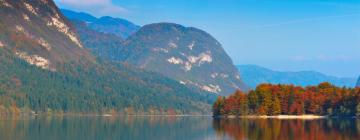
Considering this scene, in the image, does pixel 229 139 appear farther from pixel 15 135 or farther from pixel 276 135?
pixel 15 135

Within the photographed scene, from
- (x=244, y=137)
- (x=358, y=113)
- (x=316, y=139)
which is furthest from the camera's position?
(x=358, y=113)

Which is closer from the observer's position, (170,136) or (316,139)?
(316,139)

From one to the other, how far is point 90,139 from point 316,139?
33.3m

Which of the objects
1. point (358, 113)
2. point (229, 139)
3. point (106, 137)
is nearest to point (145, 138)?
point (106, 137)

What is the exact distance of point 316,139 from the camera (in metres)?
105

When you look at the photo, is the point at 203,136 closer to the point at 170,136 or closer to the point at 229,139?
the point at 170,136

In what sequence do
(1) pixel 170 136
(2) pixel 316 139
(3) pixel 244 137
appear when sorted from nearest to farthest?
(2) pixel 316 139 → (3) pixel 244 137 → (1) pixel 170 136

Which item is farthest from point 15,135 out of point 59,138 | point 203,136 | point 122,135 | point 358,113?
point 358,113

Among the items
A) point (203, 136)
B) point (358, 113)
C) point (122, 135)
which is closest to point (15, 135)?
point (122, 135)

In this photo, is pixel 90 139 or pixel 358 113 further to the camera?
pixel 358 113

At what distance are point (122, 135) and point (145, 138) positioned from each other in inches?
330

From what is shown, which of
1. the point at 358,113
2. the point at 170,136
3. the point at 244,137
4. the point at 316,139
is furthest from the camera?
the point at 358,113

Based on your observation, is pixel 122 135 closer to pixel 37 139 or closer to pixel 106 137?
pixel 106 137

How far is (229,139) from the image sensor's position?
365ft
